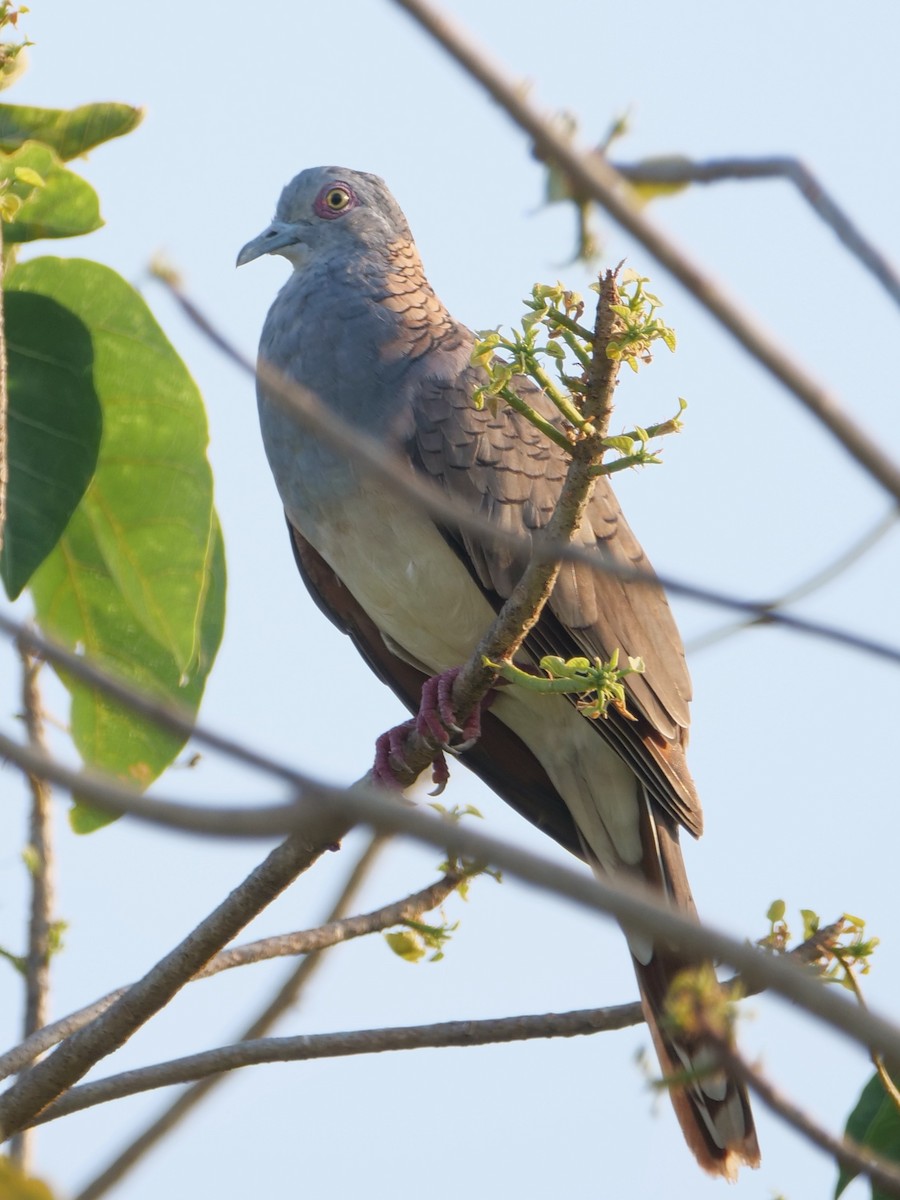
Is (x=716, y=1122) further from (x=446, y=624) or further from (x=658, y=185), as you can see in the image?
(x=658, y=185)

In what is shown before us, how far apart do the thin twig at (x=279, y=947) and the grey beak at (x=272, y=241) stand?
7.54 feet

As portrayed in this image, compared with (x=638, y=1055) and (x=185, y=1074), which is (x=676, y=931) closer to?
(x=638, y=1055)

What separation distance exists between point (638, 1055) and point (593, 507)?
235 centimetres

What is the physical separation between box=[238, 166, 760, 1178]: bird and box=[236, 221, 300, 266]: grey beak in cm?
23

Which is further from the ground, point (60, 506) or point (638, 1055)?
point (60, 506)

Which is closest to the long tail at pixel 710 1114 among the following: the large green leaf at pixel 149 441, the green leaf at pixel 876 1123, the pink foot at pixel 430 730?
the pink foot at pixel 430 730

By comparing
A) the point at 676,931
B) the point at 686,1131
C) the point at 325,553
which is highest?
the point at 325,553

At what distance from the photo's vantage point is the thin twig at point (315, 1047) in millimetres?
2588

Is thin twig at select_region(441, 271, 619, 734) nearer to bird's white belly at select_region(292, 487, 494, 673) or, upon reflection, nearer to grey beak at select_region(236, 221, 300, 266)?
bird's white belly at select_region(292, 487, 494, 673)

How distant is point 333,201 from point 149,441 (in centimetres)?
180

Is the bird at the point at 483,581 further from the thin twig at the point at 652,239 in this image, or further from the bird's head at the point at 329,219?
the thin twig at the point at 652,239

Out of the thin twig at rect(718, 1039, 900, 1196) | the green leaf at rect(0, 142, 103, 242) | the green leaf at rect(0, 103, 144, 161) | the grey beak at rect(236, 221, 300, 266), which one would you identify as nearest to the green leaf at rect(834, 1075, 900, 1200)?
the thin twig at rect(718, 1039, 900, 1196)

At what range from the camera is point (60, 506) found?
9.86 ft

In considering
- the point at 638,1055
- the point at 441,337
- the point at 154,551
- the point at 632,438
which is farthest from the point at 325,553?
the point at 638,1055
